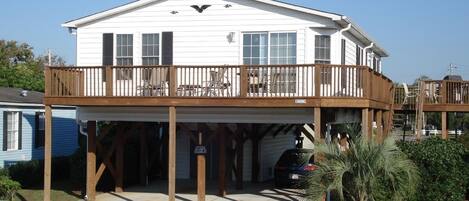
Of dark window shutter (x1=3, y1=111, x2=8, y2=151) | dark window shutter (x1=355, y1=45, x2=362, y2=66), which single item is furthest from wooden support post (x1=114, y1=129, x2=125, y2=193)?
dark window shutter (x1=355, y1=45, x2=362, y2=66)

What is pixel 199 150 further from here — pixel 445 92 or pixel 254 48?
pixel 445 92

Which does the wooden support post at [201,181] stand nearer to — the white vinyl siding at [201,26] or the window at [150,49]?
the white vinyl siding at [201,26]

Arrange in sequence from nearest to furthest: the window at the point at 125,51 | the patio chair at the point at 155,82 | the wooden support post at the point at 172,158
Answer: the wooden support post at the point at 172,158 → the patio chair at the point at 155,82 → the window at the point at 125,51

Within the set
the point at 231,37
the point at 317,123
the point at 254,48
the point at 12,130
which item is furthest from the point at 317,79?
the point at 12,130

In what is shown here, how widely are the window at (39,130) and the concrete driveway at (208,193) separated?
16.6 ft

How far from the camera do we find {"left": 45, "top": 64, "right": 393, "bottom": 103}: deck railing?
17297 mm

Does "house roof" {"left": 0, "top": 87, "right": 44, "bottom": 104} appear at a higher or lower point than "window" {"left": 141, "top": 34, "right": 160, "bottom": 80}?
lower

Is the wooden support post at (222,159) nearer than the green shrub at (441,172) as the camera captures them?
No

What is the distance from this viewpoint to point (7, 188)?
18828 millimetres

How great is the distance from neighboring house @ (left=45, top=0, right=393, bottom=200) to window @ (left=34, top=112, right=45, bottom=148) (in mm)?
5503

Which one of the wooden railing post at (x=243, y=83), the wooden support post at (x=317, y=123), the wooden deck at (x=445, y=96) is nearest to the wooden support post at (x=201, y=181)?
the wooden railing post at (x=243, y=83)

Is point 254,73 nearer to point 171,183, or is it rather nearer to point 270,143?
point 171,183

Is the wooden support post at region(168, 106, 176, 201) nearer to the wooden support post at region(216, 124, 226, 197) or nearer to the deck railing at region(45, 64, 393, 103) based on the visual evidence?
the deck railing at region(45, 64, 393, 103)

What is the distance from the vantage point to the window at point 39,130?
1005 inches
